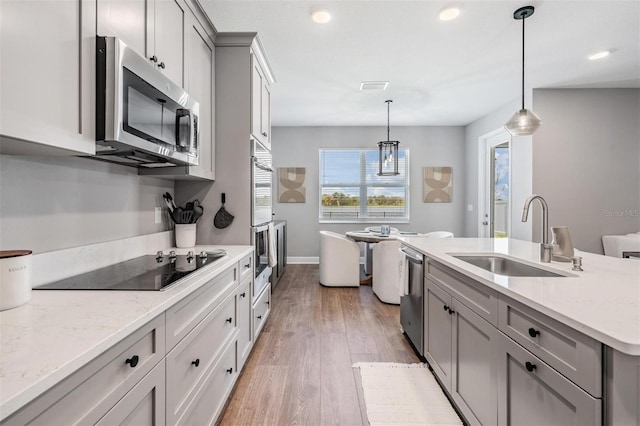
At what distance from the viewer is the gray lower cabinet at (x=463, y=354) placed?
4.41ft

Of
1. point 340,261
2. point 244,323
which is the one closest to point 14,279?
point 244,323

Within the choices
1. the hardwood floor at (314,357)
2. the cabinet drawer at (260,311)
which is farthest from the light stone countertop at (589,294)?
the cabinet drawer at (260,311)

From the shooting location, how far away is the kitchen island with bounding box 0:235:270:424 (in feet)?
Answer: 1.99

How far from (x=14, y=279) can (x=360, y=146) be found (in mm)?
5568

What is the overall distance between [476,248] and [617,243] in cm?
309

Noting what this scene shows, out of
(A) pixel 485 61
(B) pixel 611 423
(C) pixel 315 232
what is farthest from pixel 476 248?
(C) pixel 315 232

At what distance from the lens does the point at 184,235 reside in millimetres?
2225

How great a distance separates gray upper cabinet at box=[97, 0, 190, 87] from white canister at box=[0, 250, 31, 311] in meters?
0.86

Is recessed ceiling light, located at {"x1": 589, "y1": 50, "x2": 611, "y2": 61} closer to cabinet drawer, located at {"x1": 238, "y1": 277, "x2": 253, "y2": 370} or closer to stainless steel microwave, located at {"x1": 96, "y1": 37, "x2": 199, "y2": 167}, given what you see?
stainless steel microwave, located at {"x1": 96, "y1": 37, "x2": 199, "y2": 167}

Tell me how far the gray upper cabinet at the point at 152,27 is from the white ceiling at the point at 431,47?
70 centimetres

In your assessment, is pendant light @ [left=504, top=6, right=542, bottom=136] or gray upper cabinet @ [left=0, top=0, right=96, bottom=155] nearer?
gray upper cabinet @ [left=0, top=0, right=96, bottom=155]

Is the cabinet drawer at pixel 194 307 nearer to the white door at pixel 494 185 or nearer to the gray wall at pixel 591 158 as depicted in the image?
the gray wall at pixel 591 158

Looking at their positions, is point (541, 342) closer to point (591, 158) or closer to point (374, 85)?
point (374, 85)

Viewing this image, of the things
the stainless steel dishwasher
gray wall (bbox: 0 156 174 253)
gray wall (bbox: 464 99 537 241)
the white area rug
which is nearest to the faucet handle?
the stainless steel dishwasher
